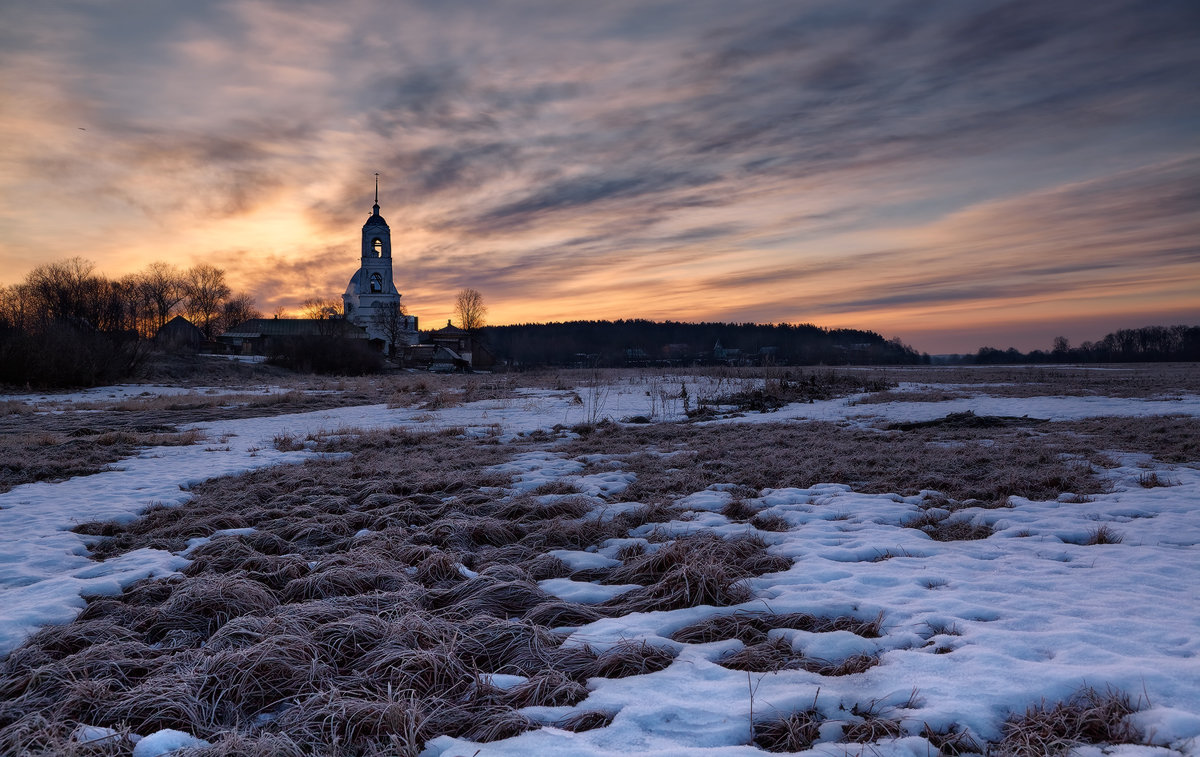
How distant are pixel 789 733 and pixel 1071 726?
1.05 metres

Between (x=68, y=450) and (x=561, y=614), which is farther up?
(x=68, y=450)

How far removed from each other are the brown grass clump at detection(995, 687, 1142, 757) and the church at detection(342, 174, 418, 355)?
255ft

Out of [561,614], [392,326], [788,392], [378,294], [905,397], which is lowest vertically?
[561,614]

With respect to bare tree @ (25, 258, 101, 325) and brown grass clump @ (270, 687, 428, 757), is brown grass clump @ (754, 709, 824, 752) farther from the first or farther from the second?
bare tree @ (25, 258, 101, 325)

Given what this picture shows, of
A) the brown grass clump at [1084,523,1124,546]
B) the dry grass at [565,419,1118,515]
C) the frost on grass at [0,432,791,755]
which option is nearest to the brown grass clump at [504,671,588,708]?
the frost on grass at [0,432,791,755]

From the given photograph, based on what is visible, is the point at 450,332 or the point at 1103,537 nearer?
the point at 1103,537

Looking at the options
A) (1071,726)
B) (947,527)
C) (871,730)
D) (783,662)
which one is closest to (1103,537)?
(947,527)

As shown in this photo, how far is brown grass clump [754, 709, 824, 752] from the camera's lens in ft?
7.68

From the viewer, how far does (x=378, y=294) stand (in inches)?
3086

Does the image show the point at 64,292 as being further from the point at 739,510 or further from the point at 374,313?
the point at 739,510

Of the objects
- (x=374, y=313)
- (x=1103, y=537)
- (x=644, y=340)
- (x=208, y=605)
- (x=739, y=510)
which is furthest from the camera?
(x=644, y=340)

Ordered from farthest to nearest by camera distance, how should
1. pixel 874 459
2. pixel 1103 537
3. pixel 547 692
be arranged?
pixel 874 459 → pixel 1103 537 → pixel 547 692

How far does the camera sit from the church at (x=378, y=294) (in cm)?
7669

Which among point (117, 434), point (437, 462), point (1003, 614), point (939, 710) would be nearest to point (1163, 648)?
point (1003, 614)
